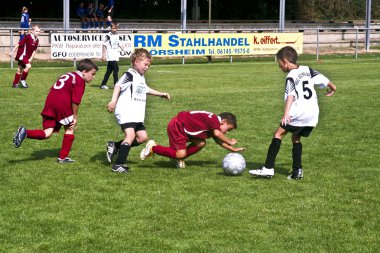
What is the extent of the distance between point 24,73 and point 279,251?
49.3 feet

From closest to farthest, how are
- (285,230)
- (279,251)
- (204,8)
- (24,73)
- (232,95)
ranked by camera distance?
1. (279,251)
2. (285,230)
3. (232,95)
4. (24,73)
5. (204,8)

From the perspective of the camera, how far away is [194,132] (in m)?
9.01

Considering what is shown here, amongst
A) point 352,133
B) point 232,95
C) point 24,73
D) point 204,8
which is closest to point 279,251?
point 352,133

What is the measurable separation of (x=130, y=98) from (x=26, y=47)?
1163cm

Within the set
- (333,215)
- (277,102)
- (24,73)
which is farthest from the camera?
(24,73)

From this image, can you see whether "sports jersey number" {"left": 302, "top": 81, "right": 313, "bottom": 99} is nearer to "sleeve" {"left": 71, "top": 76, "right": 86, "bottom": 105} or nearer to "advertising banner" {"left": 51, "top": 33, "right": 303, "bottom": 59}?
"sleeve" {"left": 71, "top": 76, "right": 86, "bottom": 105}

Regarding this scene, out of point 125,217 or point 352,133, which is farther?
point 352,133

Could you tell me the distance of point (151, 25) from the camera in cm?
4788

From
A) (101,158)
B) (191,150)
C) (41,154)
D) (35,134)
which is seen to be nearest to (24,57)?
(41,154)

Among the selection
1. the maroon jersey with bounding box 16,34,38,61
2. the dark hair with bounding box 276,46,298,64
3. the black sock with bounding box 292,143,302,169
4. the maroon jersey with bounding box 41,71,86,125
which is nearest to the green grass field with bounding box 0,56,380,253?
the black sock with bounding box 292,143,302,169

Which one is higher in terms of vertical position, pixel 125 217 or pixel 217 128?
pixel 217 128

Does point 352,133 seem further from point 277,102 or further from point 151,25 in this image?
point 151,25

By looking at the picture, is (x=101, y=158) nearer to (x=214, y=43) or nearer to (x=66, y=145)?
(x=66, y=145)

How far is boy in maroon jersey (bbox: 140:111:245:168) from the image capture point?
349 inches
